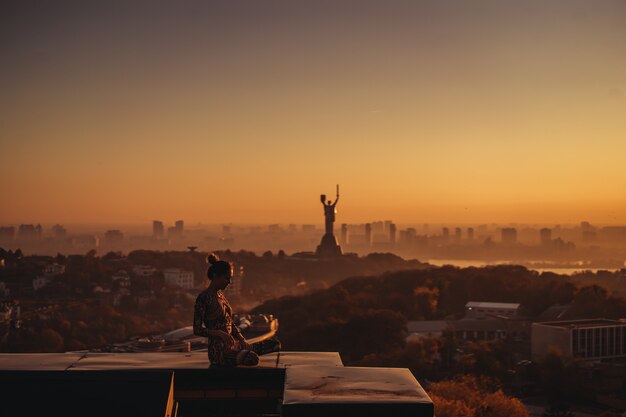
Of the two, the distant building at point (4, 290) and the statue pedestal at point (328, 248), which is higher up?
the statue pedestal at point (328, 248)

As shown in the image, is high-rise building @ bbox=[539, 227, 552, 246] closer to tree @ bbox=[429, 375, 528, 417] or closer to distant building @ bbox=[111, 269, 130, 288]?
distant building @ bbox=[111, 269, 130, 288]

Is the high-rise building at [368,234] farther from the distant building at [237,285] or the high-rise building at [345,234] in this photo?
the distant building at [237,285]

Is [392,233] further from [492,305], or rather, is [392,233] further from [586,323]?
[586,323]

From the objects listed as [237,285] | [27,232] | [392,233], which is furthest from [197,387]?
[392,233]

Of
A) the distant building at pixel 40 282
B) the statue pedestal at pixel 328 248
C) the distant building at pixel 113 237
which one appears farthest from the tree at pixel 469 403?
the distant building at pixel 113 237

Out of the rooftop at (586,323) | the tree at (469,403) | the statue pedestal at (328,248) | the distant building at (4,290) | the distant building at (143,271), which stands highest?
the statue pedestal at (328,248)

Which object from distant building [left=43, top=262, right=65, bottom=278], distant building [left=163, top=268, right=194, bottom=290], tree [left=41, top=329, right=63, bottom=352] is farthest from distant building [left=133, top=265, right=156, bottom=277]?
tree [left=41, top=329, right=63, bottom=352]

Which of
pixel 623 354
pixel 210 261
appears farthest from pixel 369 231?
pixel 210 261
